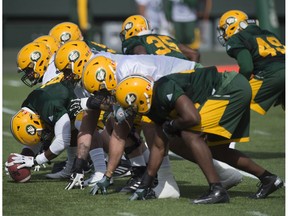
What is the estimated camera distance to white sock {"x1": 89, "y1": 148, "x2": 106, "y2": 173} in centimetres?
925

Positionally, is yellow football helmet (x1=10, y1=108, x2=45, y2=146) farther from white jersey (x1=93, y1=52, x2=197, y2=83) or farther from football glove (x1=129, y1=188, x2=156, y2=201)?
football glove (x1=129, y1=188, x2=156, y2=201)

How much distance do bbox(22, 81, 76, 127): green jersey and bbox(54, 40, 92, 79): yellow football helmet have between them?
0.60 feet

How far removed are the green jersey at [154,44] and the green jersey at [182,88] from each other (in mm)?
1460

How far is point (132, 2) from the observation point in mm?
25391

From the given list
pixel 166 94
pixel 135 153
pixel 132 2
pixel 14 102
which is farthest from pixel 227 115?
pixel 132 2

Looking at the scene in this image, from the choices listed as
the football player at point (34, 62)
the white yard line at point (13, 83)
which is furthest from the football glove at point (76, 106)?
the white yard line at point (13, 83)

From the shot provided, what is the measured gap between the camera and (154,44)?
9.97 meters

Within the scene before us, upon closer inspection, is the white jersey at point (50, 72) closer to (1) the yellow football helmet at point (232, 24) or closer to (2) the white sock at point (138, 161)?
(2) the white sock at point (138, 161)

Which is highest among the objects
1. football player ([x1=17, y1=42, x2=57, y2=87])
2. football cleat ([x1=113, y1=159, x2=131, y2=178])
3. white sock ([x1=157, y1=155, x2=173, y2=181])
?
football player ([x1=17, y1=42, x2=57, y2=87])

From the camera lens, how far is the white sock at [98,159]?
9.25 metres

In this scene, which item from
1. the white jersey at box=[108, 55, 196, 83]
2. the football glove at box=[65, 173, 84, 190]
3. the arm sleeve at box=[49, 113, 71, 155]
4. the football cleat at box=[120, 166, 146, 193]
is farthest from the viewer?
the arm sleeve at box=[49, 113, 71, 155]

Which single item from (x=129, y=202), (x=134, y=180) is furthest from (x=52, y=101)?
(x=129, y=202)

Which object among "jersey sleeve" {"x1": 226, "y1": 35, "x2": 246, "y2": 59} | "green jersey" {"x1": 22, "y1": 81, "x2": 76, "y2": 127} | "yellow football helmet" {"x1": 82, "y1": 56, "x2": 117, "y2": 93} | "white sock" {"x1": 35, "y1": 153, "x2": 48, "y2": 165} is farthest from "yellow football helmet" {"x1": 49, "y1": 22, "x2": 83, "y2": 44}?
"yellow football helmet" {"x1": 82, "y1": 56, "x2": 117, "y2": 93}

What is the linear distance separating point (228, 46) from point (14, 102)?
6.65 m
